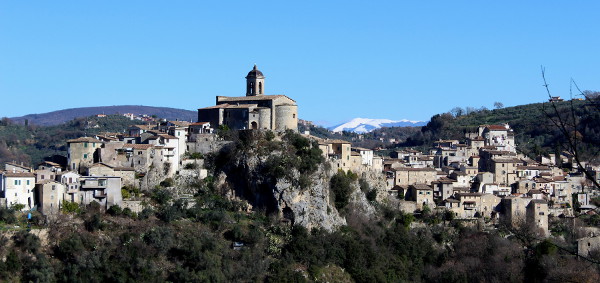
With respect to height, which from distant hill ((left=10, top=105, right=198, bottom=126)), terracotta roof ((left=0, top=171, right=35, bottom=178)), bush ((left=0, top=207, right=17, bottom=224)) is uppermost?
distant hill ((left=10, top=105, right=198, bottom=126))

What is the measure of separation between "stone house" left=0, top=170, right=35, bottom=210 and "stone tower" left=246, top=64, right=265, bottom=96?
14257 millimetres

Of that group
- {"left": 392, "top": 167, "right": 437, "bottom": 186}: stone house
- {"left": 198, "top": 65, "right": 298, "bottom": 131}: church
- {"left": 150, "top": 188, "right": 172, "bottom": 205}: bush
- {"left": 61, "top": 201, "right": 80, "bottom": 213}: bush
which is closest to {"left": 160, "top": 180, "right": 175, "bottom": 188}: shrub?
{"left": 150, "top": 188, "right": 172, "bottom": 205}: bush

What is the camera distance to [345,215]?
37.9 meters

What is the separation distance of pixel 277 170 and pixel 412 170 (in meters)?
10.5

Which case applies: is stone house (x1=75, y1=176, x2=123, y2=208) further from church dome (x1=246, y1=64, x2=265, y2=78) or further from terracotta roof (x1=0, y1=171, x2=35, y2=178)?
church dome (x1=246, y1=64, x2=265, y2=78)

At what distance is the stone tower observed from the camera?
42094 millimetres

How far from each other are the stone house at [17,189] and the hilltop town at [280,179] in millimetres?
37

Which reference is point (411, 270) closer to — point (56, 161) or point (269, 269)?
point (269, 269)

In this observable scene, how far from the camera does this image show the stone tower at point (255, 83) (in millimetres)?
42094

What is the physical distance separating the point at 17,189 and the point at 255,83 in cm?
1489

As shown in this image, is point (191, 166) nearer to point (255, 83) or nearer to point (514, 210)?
point (255, 83)

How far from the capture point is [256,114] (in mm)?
38719

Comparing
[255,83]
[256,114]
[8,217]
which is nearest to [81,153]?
[8,217]

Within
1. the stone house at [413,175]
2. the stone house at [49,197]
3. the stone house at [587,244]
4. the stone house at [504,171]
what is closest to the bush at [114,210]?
the stone house at [49,197]
